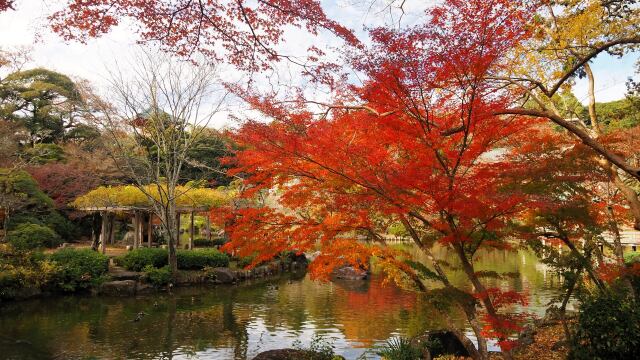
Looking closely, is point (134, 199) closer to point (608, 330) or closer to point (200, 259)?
point (200, 259)

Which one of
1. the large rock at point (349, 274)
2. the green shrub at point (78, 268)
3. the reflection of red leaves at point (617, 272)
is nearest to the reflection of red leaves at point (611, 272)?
the reflection of red leaves at point (617, 272)

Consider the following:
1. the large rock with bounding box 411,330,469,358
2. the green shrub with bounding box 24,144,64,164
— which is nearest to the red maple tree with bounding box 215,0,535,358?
the large rock with bounding box 411,330,469,358

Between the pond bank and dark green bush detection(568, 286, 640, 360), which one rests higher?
dark green bush detection(568, 286, 640, 360)

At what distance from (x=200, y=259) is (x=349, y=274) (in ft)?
21.5

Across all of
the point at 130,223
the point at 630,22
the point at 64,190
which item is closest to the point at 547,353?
the point at 630,22

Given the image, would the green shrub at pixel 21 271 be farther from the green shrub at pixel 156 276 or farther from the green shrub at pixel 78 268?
the green shrub at pixel 156 276

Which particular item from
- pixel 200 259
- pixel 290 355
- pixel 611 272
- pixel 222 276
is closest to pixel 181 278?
pixel 200 259

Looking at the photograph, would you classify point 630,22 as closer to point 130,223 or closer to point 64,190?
point 64,190

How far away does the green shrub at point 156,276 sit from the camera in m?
16.3

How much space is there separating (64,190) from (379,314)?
17.8 meters

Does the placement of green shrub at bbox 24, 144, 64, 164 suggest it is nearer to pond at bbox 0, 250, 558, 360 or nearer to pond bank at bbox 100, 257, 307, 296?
pond bank at bbox 100, 257, 307, 296

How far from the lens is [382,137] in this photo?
6824mm

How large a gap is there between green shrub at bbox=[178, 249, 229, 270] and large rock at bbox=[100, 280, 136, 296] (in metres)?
3.03

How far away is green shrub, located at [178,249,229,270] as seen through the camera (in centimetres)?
1844
